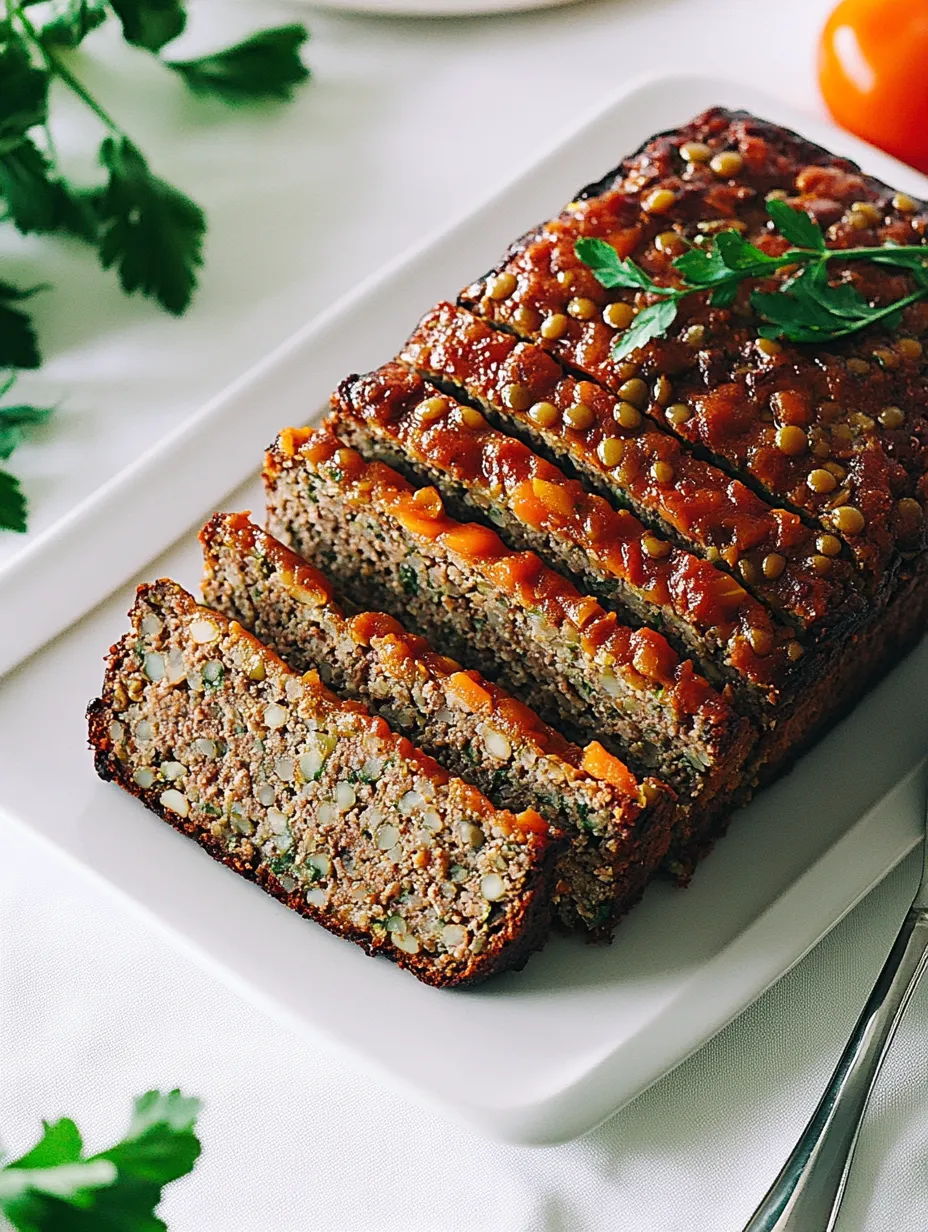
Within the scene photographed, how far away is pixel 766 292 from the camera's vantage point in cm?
417

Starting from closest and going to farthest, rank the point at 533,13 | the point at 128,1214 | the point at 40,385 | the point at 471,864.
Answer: the point at 128,1214 < the point at 471,864 < the point at 40,385 < the point at 533,13

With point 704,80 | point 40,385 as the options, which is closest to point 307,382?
point 40,385

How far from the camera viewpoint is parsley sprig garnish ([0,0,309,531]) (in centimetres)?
518

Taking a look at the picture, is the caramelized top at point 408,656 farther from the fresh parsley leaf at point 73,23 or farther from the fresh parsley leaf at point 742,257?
the fresh parsley leaf at point 73,23

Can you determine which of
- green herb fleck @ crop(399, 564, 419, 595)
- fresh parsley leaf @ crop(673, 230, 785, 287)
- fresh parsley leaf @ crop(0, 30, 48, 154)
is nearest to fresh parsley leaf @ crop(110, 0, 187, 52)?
fresh parsley leaf @ crop(0, 30, 48, 154)

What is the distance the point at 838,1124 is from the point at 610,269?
7.13 ft

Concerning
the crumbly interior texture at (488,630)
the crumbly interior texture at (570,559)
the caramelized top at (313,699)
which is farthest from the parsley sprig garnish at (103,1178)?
the crumbly interior texture at (570,559)

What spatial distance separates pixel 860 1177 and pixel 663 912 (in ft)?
2.45

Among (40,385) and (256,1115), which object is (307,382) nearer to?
(40,385)

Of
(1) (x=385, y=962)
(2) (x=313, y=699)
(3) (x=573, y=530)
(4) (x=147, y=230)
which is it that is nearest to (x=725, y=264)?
(3) (x=573, y=530)

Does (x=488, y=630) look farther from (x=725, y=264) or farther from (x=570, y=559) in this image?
(x=725, y=264)

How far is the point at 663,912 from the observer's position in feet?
12.7

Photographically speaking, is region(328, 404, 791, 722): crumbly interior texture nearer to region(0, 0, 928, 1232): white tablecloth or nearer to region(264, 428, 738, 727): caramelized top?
region(264, 428, 738, 727): caramelized top

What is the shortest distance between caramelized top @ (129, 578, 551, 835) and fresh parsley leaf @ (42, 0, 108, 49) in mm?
2295
